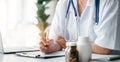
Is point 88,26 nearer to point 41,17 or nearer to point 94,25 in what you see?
point 94,25

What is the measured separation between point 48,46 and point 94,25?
13.7 inches

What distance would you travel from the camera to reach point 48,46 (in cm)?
154

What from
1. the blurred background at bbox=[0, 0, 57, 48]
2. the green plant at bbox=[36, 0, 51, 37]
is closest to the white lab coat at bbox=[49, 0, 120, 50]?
the green plant at bbox=[36, 0, 51, 37]

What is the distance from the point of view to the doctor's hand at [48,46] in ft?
4.85

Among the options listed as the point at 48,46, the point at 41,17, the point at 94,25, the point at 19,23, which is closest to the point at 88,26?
the point at 94,25

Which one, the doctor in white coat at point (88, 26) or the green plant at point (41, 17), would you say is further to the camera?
the green plant at point (41, 17)

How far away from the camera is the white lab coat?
145 cm

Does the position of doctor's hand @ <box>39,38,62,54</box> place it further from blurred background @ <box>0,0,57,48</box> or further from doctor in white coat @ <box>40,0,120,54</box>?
blurred background @ <box>0,0,57,48</box>

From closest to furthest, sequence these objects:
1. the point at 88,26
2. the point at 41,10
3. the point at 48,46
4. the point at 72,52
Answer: the point at 72,52 < the point at 48,46 < the point at 88,26 < the point at 41,10

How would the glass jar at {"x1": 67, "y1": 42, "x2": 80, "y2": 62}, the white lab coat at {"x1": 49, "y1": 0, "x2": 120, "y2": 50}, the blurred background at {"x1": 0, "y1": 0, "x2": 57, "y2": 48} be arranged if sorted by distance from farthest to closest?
1. the blurred background at {"x1": 0, "y1": 0, "x2": 57, "y2": 48}
2. the white lab coat at {"x1": 49, "y1": 0, "x2": 120, "y2": 50}
3. the glass jar at {"x1": 67, "y1": 42, "x2": 80, "y2": 62}

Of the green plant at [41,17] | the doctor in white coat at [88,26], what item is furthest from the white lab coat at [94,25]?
the green plant at [41,17]

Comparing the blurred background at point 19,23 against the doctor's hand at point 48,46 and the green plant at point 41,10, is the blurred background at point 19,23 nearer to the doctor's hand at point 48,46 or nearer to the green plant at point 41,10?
the green plant at point 41,10

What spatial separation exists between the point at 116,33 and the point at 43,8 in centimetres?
76

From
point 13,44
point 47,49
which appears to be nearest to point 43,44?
point 47,49
